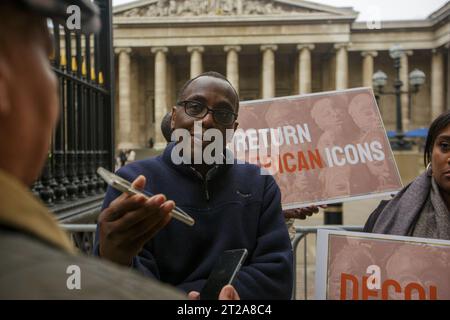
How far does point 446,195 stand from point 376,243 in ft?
1.96

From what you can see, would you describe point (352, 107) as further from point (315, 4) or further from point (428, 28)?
point (428, 28)

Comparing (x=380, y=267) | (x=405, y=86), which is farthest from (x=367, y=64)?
(x=380, y=267)

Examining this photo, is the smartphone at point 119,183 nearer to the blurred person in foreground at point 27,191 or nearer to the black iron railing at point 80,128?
the blurred person in foreground at point 27,191

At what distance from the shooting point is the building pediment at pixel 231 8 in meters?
40.3

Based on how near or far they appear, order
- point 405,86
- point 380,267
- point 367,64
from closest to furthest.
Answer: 1. point 380,267
2. point 405,86
3. point 367,64

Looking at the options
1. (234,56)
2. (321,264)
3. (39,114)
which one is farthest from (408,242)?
(234,56)

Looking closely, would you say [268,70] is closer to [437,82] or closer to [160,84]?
[160,84]

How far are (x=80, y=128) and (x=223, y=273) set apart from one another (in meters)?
3.51

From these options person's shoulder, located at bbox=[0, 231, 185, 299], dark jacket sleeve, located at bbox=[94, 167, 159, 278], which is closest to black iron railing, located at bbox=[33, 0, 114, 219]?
dark jacket sleeve, located at bbox=[94, 167, 159, 278]

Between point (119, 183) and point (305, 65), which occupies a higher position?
point (305, 65)

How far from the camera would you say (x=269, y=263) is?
1789mm

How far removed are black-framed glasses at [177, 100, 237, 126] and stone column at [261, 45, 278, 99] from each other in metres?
40.0

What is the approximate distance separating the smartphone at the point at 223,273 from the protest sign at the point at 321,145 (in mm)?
1486

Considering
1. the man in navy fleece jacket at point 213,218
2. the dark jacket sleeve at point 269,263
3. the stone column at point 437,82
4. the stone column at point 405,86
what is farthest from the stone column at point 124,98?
the dark jacket sleeve at point 269,263
